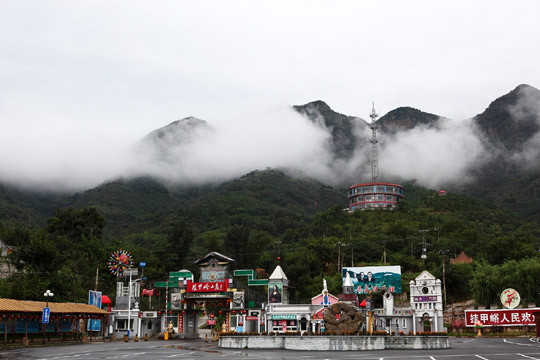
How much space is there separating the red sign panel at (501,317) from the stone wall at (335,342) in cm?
2798

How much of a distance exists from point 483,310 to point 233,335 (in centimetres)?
3876

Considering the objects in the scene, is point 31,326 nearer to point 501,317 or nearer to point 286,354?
point 286,354

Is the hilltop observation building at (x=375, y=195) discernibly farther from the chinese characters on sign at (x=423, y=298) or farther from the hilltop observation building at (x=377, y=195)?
the chinese characters on sign at (x=423, y=298)

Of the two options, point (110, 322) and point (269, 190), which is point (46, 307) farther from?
point (269, 190)

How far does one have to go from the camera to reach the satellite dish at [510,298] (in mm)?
68062

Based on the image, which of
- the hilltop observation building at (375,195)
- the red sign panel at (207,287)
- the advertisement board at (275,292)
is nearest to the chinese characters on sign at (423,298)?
the advertisement board at (275,292)

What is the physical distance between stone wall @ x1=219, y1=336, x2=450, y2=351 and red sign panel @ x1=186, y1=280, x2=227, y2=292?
57.3ft

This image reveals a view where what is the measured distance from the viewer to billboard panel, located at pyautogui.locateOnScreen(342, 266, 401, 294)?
7475cm

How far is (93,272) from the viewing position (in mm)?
89062

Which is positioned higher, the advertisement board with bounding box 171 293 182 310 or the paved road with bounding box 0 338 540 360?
the advertisement board with bounding box 171 293 182 310

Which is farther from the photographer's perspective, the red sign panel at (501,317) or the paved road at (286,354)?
the red sign panel at (501,317)

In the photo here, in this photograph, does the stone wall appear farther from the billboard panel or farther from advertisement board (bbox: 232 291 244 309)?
the billboard panel

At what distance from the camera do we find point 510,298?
224 ft

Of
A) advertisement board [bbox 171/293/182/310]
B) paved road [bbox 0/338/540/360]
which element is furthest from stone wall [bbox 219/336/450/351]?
advertisement board [bbox 171/293/182/310]
